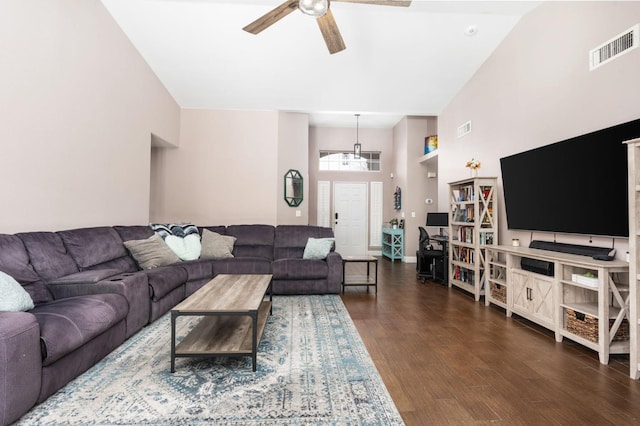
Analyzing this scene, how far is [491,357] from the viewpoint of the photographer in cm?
243

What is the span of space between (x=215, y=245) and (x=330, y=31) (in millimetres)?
3160

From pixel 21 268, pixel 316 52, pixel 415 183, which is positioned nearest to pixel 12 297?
pixel 21 268

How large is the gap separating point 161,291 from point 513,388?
3.04 m

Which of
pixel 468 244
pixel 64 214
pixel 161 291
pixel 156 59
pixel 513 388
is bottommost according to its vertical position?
pixel 513 388

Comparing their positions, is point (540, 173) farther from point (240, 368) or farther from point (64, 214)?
point (64, 214)

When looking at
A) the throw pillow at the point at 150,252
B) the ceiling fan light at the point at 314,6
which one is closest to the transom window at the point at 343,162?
the throw pillow at the point at 150,252

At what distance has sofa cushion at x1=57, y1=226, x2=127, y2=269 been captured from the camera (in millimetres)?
2834

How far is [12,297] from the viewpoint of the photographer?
1879mm

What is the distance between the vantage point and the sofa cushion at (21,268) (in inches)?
86.0

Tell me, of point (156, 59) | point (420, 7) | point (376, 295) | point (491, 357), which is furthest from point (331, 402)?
point (156, 59)

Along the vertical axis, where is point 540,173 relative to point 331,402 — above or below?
above

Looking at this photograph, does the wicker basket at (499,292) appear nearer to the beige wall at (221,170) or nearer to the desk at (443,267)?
the desk at (443,267)

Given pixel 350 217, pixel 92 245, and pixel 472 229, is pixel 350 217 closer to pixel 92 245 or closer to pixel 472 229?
pixel 472 229

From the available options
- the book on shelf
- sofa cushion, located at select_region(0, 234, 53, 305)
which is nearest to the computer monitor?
the book on shelf
